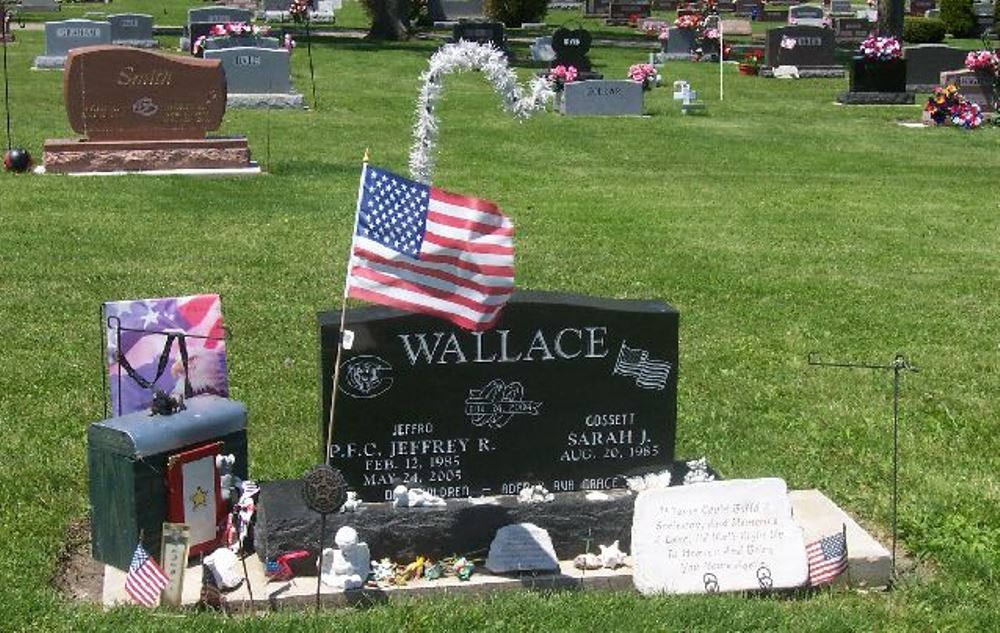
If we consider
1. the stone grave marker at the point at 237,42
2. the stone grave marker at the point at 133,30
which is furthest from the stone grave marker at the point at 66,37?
the stone grave marker at the point at 237,42

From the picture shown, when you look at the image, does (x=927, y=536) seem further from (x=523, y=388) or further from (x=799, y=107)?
(x=799, y=107)

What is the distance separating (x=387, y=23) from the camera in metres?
43.3

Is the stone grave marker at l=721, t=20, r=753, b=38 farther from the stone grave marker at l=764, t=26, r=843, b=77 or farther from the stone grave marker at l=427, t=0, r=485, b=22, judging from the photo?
the stone grave marker at l=764, t=26, r=843, b=77

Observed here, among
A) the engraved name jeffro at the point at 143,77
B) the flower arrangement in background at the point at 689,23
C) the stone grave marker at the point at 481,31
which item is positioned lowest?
the engraved name jeffro at the point at 143,77

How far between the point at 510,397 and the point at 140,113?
43.1ft

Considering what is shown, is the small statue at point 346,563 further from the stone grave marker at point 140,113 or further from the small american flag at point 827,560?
the stone grave marker at point 140,113

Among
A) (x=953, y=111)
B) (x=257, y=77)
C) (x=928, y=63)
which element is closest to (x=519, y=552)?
(x=257, y=77)

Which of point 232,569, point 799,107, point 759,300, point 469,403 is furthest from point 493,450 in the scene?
point 799,107

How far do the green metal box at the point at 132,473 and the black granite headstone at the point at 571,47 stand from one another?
990 inches

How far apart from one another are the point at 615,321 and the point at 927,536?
72.8 inches

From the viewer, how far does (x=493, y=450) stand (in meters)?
7.45

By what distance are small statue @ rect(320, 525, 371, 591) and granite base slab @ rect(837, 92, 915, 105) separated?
25.9 m

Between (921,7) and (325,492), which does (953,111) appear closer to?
(325,492)

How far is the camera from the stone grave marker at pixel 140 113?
19.1 meters
